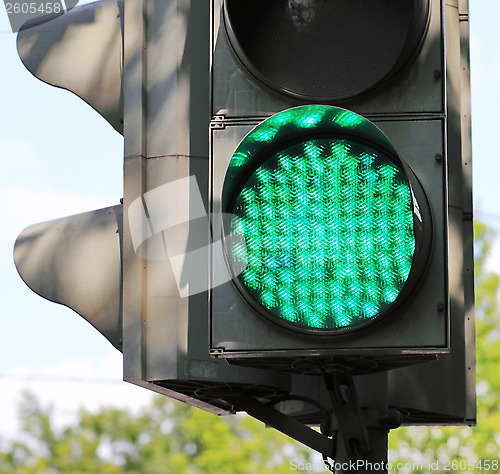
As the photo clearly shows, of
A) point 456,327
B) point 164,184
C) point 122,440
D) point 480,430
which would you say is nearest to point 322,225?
point 164,184

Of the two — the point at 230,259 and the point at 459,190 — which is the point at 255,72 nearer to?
the point at 230,259

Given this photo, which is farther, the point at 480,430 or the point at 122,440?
the point at 122,440

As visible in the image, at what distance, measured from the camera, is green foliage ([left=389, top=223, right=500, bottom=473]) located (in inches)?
763

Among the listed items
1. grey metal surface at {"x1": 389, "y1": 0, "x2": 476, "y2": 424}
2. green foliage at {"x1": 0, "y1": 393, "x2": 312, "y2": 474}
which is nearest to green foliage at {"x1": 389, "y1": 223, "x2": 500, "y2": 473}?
green foliage at {"x1": 0, "y1": 393, "x2": 312, "y2": 474}

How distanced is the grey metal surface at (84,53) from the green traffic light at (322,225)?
3.78ft

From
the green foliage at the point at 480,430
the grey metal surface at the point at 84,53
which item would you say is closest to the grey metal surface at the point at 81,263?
the grey metal surface at the point at 84,53

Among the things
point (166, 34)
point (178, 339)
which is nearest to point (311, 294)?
point (178, 339)

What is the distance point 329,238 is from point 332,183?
12cm

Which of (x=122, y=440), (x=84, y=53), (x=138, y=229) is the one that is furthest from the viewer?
(x=122, y=440)

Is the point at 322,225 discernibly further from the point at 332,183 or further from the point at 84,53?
the point at 84,53

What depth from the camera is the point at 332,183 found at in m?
2.68

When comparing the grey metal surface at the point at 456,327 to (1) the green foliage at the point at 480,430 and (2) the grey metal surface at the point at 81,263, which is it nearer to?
(2) the grey metal surface at the point at 81,263

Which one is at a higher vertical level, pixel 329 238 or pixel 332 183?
pixel 332 183

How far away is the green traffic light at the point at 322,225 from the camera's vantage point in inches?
103
